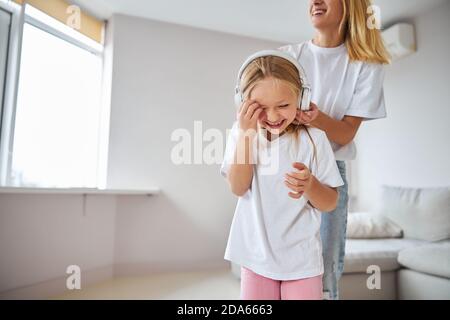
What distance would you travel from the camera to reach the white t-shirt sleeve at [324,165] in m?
0.56

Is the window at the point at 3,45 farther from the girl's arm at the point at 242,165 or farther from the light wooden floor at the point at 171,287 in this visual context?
the girl's arm at the point at 242,165

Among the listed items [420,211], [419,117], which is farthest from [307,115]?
[419,117]

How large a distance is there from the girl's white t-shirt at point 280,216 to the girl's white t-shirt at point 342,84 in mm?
171

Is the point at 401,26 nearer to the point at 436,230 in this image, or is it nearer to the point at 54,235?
the point at 436,230

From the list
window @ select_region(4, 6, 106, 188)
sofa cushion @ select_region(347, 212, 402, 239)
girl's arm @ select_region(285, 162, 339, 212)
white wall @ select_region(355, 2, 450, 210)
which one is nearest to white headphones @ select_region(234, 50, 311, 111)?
girl's arm @ select_region(285, 162, 339, 212)

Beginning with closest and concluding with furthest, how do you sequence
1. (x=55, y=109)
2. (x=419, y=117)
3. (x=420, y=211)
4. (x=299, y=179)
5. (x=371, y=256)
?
(x=299, y=179) < (x=371, y=256) < (x=55, y=109) < (x=420, y=211) < (x=419, y=117)

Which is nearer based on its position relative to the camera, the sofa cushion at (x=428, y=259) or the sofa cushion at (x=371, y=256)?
the sofa cushion at (x=428, y=259)

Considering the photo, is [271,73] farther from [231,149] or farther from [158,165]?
[158,165]

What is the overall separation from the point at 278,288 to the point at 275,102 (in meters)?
0.35

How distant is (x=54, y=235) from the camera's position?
1553 mm

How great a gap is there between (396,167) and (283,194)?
1.92 m

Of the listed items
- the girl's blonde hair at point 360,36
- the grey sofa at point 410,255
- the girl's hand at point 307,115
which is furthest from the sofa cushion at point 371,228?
the girl's hand at point 307,115

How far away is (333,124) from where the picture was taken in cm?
64

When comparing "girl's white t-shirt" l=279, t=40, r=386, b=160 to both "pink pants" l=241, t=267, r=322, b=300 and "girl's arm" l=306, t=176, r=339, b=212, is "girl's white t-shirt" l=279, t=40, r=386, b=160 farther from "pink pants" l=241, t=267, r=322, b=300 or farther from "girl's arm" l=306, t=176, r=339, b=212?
"pink pants" l=241, t=267, r=322, b=300
